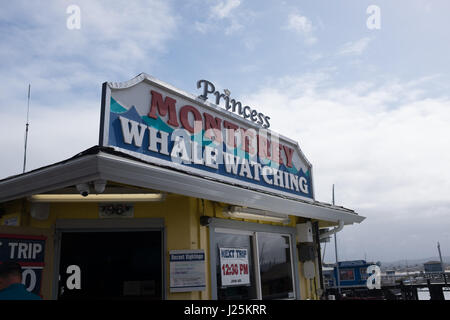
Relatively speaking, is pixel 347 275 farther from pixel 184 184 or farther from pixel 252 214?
pixel 184 184

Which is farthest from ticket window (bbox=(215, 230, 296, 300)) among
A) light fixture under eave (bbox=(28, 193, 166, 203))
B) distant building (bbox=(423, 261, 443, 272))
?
distant building (bbox=(423, 261, 443, 272))

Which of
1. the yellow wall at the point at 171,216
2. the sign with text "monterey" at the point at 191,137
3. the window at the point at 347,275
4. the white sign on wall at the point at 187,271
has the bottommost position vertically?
the window at the point at 347,275

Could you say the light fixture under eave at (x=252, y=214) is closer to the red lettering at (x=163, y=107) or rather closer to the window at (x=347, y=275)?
the red lettering at (x=163, y=107)

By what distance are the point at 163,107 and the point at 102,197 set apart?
1.94 meters

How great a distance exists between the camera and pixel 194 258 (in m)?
6.37

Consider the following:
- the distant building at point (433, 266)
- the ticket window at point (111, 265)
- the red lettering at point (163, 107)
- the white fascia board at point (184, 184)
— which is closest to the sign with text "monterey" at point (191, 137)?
the red lettering at point (163, 107)

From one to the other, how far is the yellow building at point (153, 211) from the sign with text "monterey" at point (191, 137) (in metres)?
0.02

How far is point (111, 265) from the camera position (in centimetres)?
736

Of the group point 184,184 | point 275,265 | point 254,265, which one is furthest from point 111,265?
point 275,265

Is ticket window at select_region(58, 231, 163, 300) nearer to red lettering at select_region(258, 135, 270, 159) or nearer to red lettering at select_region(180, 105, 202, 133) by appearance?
red lettering at select_region(180, 105, 202, 133)

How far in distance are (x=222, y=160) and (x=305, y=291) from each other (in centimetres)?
408

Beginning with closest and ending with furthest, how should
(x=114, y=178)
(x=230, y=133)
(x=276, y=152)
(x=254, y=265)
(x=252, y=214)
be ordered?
(x=114, y=178) → (x=252, y=214) → (x=254, y=265) → (x=230, y=133) → (x=276, y=152)

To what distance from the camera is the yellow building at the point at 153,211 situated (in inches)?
207
